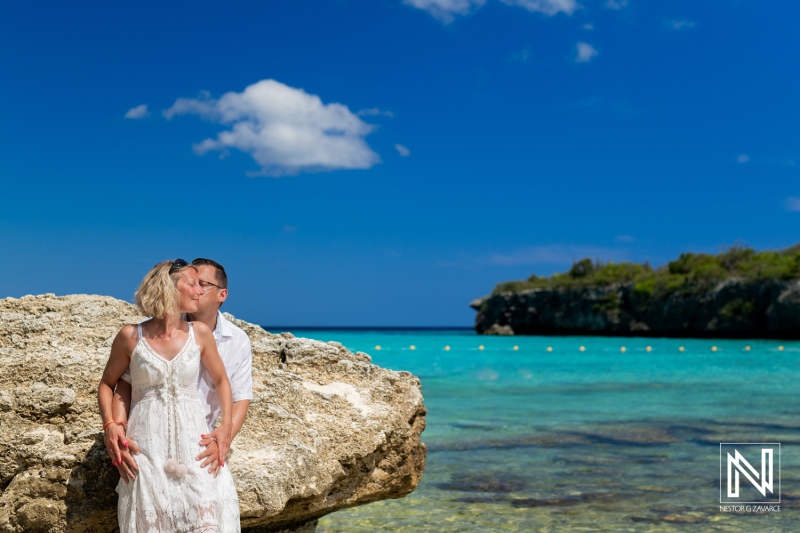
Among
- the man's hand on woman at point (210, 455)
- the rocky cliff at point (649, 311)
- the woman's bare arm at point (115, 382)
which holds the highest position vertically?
the rocky cliff at point (649, 311)

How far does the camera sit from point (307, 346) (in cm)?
515

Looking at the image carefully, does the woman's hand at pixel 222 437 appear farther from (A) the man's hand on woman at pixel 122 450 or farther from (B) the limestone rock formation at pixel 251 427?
(B) the limestone rock formation at pixel 251 427

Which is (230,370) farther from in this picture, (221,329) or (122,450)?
(122,450)

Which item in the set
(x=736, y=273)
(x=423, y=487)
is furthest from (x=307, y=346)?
(x=736, y=273)

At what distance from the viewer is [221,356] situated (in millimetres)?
3867

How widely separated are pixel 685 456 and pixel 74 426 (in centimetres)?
858

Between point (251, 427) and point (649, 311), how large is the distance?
7076cm

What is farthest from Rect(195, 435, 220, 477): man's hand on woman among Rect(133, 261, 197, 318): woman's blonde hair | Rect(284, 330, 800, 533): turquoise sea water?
Rect(284, 330, 800, 533): turquoise sea water

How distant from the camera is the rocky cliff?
5759 centimetres

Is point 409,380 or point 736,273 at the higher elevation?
point 736,273

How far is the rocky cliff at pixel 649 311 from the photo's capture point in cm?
5759

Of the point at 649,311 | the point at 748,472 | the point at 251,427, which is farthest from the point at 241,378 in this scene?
the point at 649,311

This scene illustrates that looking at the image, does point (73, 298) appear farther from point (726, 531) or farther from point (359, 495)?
point (726, 531)

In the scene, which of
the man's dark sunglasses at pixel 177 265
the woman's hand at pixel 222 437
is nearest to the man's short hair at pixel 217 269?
the man's dark sunglasses at pixel 177 265
